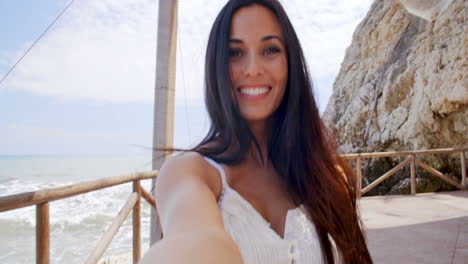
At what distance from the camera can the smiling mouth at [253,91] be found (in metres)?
1.01

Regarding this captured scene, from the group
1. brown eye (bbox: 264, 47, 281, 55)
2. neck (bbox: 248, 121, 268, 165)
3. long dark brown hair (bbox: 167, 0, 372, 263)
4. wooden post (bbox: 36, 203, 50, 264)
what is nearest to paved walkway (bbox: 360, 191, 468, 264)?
long dark brown hair (bbox: 167, 0, 372, 263)

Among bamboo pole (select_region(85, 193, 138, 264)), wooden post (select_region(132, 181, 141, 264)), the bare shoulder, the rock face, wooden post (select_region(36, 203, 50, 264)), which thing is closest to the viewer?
the bare shoulder

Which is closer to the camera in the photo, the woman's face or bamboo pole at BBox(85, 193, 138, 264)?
the woman's face

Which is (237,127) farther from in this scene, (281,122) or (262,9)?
(262,9)

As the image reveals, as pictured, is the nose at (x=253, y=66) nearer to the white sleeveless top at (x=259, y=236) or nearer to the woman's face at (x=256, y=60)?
the woman's face at (x=256, y=60)

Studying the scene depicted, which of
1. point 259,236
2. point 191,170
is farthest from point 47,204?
point 259,236

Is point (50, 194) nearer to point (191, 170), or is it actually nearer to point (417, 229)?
point (191, 170)

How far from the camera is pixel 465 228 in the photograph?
3336mm

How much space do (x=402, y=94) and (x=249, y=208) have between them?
36.4ft

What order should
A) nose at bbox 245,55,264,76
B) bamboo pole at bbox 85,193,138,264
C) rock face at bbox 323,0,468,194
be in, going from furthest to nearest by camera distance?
1. rock face at bbox 323,0,468,194
2. bamboo pole at bbox 85,193,138,264
3. nose at bbox 245,55,264,76

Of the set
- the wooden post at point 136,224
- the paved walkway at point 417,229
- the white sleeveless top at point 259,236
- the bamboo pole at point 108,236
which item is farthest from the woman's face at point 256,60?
the paved walkway at point 417,229

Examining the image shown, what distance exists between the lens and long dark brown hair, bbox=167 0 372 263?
1.00m

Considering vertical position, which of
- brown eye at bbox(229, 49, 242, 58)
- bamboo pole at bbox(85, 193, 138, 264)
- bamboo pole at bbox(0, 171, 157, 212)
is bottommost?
bamboo pole at bbox(85, 193, 138, 264)

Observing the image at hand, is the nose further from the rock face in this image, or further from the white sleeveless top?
the rock face
